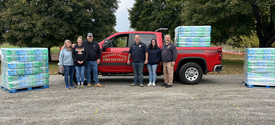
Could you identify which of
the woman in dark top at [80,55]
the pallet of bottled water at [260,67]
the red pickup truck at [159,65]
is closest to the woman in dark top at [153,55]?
the red pickup truck at [159,65]

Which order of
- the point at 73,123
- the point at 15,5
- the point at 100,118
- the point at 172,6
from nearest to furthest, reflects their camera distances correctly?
the point at 73,123 → the point at 100,118 → the point at 15,5 → the point at 172,6

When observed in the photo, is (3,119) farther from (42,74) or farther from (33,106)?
(42,74)

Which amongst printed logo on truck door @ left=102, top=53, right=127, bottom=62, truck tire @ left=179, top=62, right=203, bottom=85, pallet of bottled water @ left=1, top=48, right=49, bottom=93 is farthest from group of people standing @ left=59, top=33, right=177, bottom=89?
pallet of bottled water @ left=1, top=48, right=49, bottom=93

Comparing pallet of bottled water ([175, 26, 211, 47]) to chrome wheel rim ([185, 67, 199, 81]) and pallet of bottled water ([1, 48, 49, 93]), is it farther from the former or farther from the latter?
pallet of bottled water ([1, 48, 49, 93])

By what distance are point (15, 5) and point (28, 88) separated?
12201mm

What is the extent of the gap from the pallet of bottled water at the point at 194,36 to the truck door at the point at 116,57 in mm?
1810

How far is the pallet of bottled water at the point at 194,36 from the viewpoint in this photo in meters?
6.86

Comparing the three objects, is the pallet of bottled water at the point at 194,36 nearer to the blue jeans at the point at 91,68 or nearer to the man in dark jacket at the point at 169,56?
the man in dark jacket at the point at 169,56

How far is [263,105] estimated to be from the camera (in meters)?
4.52

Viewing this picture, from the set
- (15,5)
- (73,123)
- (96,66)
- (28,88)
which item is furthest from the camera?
(15,5)

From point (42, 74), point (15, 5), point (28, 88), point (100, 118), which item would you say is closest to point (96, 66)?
point (42, 74)

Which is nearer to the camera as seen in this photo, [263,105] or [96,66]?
[263,105]

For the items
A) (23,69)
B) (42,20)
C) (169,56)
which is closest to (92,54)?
(23,69)

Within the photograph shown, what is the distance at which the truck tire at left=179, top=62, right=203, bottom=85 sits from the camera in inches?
269
